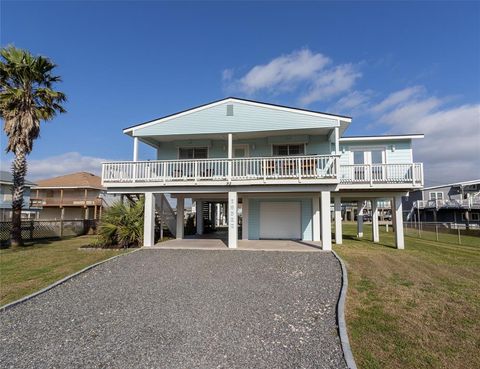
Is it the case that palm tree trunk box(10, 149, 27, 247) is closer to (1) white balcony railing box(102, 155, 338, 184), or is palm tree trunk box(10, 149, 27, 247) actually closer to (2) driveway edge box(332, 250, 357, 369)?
(1) white balcony railing box(102, 155, 338, 184)

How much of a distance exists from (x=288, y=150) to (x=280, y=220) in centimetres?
369

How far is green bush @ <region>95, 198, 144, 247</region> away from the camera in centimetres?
1299

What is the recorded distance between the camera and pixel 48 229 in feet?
60.9

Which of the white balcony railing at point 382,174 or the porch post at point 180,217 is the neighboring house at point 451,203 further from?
the porch post at point 180,217

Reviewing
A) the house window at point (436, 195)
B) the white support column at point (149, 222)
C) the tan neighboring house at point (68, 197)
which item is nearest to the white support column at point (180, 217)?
the white support column at point (149, 222)

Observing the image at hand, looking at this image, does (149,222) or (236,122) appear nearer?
(149,222)

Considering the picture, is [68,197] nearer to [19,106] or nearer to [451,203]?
[19,106]

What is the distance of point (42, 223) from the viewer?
18141 millimetres

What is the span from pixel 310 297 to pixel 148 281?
414 centimetres

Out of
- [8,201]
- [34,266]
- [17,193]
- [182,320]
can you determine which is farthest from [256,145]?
[8,201]

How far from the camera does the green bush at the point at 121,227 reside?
13.0 meters

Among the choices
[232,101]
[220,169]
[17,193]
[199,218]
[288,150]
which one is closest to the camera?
[220,169]

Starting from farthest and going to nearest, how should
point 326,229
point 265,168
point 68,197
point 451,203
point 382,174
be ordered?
point 451,203 → point 68,197 → point 382,174 → point 265,168 → point 326,229

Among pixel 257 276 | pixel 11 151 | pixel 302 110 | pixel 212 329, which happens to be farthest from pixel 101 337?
pixel 11 151
